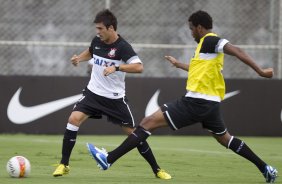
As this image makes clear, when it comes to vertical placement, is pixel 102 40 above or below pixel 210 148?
above

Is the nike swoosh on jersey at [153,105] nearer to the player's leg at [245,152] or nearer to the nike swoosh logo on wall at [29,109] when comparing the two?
the nike swoosh logo on wall at [29,109]

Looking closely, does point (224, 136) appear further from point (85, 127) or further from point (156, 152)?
point (85, 127)

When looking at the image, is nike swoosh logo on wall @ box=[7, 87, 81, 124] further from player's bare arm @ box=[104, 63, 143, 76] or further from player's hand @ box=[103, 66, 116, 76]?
player's hand @ box=[103, 66, 116, 76]

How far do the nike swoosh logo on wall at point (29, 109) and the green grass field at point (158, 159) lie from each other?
40 centimetres

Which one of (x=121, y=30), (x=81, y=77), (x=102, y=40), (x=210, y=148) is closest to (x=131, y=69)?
(x=102, y=40)

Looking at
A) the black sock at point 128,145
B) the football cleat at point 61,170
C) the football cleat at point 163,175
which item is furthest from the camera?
the football cleat at point 163,175

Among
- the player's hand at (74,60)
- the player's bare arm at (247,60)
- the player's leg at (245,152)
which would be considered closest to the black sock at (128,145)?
the player's leg at (245,152)

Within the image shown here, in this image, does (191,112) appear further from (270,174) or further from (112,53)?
(112,53)

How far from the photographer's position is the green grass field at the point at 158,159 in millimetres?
10516

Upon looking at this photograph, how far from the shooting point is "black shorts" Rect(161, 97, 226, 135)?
10.1m

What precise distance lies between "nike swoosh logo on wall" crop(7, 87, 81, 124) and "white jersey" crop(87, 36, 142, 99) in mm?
6309

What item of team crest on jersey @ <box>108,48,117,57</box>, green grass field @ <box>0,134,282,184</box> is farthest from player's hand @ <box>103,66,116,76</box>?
green grass field @ <box>0,134,282,184</box>

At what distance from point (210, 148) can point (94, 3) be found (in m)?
5.14

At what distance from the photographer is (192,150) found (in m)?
14.9
